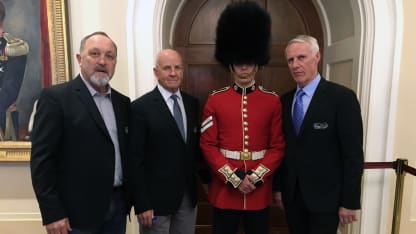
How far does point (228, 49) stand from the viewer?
1689mm

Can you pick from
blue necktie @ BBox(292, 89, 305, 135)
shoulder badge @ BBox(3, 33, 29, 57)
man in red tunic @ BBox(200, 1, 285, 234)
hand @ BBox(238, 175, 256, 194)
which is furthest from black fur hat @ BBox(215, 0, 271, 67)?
shoulder badge @ BBox(3, 33, 29, 57)

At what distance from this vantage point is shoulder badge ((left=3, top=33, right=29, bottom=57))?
1.87m

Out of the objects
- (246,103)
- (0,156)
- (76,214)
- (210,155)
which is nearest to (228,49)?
(246,103)

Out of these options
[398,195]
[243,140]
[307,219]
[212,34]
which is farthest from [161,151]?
[398,195]

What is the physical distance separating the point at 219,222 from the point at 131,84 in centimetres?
96

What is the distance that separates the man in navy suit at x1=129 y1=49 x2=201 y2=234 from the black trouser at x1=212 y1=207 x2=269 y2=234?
0.22m

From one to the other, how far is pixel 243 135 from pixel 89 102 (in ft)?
2.46

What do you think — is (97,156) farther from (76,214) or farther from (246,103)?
(246,103)

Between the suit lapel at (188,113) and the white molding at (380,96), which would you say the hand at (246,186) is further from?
the white molding at (380,96)

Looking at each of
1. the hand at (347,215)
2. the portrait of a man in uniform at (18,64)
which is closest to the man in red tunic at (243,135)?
the hand at (347,215)

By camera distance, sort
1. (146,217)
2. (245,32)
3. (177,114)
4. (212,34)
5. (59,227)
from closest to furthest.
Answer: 1. (59,227)
2. (146,217)
3. (177,114)
4. (245,32)
5. (212,34)

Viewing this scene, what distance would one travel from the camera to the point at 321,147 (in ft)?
4.83

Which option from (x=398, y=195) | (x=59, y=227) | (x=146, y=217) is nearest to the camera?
(x=59, y=227)

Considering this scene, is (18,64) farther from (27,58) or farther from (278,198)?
(278,198)
